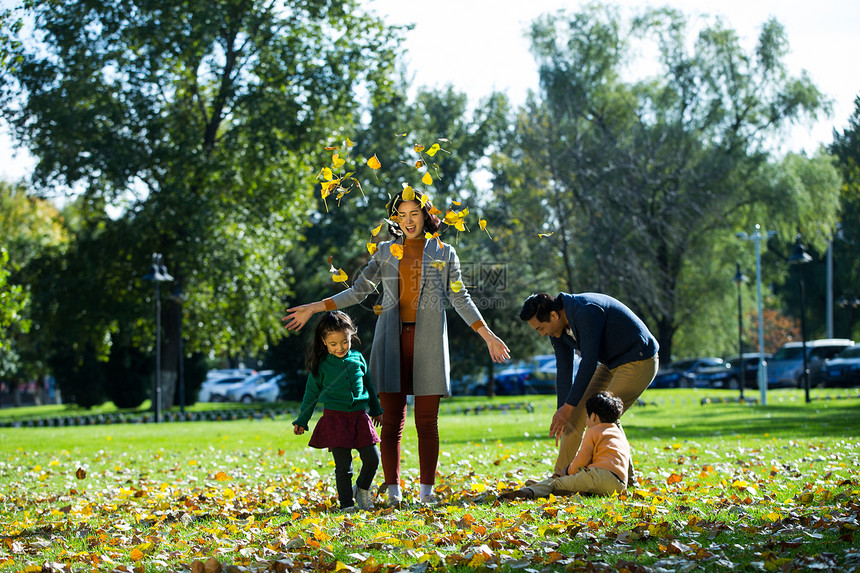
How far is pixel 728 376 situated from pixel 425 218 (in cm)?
3092

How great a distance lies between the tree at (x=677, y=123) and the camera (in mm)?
27641

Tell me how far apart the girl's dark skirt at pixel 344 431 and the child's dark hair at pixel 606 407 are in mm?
1646

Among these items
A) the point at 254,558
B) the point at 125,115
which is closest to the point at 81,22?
the point at 125,115

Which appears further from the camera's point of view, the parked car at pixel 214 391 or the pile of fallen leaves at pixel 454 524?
the parked car at pixel 214 391

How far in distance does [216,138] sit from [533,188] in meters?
9.69

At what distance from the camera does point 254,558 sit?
169 inches

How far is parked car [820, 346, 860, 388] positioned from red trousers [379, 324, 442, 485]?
28574 millimetres

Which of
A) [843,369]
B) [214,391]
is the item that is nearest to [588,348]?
[843,369]

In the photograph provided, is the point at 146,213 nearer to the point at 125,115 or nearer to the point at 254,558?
the point at 125,115

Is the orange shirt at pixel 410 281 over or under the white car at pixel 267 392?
over

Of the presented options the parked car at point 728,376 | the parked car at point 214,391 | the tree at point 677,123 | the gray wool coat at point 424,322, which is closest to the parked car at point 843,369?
the parked car at point 728,376

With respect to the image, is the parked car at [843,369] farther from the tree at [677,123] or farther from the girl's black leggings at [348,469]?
the girl's black leggings at [348,469]

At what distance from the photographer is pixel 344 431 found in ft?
19.0

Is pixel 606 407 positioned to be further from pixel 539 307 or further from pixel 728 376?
pixel 728 376
